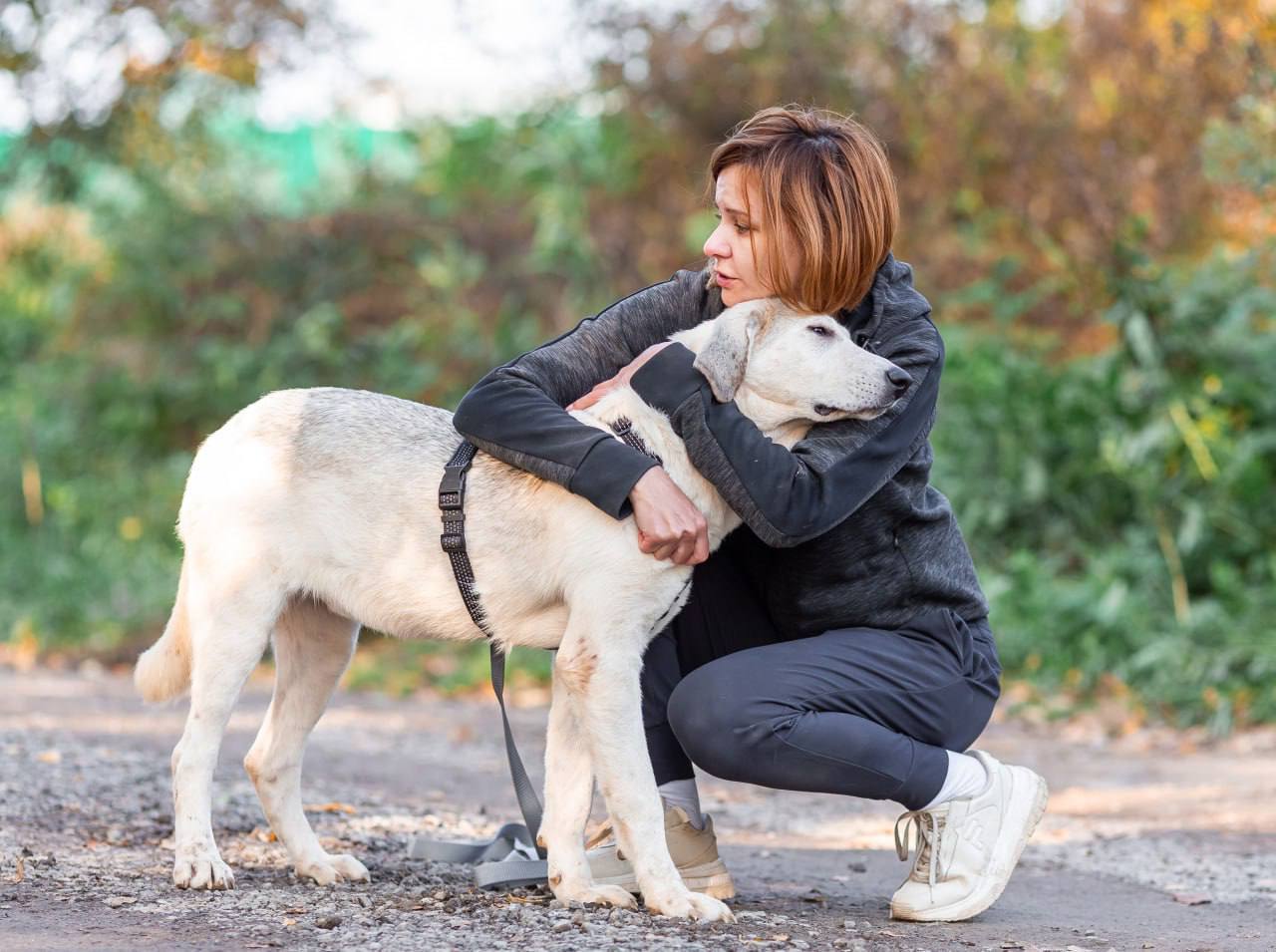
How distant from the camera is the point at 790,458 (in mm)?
3553

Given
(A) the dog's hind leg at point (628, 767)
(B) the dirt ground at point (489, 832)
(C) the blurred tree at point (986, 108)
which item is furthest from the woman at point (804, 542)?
(C) the blurred tree at point (986, 108)

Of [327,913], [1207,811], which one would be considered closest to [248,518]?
[327,913]

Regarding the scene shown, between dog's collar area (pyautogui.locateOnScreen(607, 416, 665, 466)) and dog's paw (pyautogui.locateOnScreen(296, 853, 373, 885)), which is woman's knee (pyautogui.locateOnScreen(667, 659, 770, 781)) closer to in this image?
dog's collar area (pyautogui.locateOnScreen(607, 416, 665, 466))

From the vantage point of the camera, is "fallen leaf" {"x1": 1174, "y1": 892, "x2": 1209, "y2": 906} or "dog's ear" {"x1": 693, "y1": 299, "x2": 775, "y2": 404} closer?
"dog's ear" {"x1": 693, "y1": 299, "x2": 775, "y2": 404}

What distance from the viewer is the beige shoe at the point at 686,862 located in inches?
153

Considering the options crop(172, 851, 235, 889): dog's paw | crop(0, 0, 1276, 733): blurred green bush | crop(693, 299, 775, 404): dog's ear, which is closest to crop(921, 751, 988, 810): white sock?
crop(693, 299, 775, 404): dog's ear

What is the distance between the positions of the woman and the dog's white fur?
3.6 inches

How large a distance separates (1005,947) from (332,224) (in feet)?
34.9

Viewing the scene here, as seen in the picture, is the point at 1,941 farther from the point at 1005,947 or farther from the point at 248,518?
the point at 1005,947

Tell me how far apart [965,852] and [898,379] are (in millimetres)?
1242

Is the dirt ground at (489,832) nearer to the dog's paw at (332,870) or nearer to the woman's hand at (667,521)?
the dog's paw at (332,870)

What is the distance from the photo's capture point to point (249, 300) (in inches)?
489

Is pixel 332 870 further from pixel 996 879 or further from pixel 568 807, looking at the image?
pixel 996 879

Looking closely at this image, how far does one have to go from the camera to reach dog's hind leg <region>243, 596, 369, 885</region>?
394 cm
